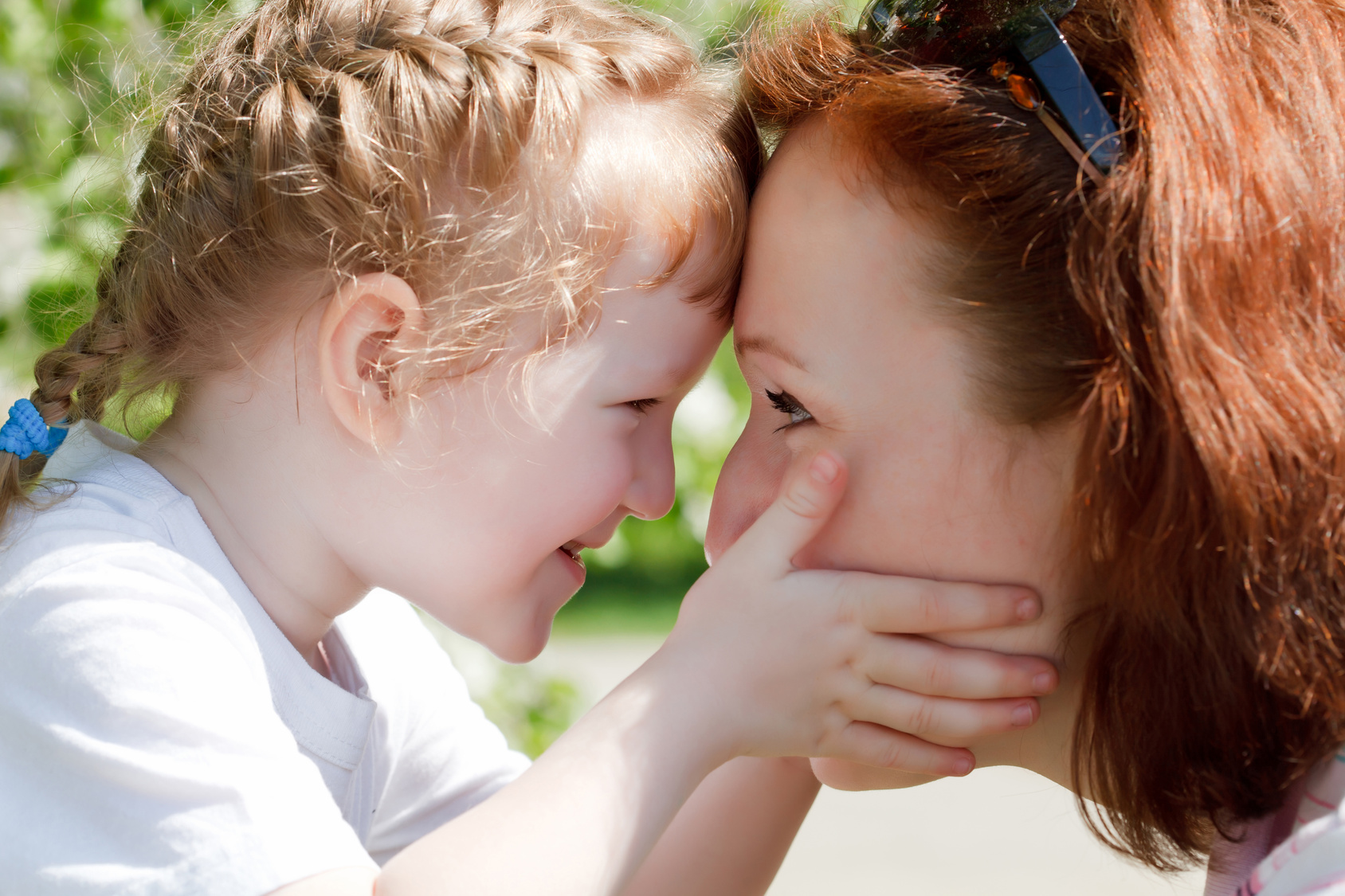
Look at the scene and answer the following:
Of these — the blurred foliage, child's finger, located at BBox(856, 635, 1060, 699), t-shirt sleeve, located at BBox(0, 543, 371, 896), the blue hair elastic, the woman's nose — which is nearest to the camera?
t-shirt sleeve, located at BBox(0, 543, 371, 896)

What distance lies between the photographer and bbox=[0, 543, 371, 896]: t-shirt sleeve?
129 centimetres

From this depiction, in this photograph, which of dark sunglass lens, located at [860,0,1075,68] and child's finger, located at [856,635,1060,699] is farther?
child's finger, located at [856,635,1060,699]

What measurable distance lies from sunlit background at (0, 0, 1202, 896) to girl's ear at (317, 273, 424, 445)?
579 mm

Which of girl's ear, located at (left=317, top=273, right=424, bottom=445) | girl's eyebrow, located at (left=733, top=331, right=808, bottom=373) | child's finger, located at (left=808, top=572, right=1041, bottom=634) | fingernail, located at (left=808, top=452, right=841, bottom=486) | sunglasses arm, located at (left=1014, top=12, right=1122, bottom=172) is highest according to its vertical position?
girl's ear, located at (left=317, top=273, right=424, bottom=445)

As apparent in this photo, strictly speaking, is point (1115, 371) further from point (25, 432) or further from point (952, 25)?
point (25, 432)

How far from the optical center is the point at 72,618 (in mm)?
1368

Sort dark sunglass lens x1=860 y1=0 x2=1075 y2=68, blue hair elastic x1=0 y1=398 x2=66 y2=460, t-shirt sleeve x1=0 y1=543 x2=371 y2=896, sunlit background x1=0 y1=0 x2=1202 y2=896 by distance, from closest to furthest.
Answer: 1. t-shirt sleeve x1=0 y1=543 x2=371 y2=896
2. dark sunglass lens x1=860 y1=0 x2=1075 y2=68
3. blue hair elastic x1=0 y1=398 x2=66 y2=460
4. sunlit background x1=0 y1=0 x2=1202 y2=896

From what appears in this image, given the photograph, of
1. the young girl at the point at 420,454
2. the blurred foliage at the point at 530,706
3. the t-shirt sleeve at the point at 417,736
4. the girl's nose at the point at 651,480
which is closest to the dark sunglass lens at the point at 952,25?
the young girl at the point at 420,454

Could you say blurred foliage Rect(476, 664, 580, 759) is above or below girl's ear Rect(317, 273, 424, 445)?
below

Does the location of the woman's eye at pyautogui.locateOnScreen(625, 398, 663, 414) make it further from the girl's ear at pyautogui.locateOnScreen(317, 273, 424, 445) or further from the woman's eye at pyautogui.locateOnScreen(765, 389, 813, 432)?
the girl's ear at pyautogui.locateOnScreen(317, 273, 424, 445)

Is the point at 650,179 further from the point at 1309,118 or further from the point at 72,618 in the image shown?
the point at 72,618

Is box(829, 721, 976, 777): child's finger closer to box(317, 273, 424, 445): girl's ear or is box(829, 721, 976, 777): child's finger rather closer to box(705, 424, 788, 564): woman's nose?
box(705, 424, 788, 564): woman's nose

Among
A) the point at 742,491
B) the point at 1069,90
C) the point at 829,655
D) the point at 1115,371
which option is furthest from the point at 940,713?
the point at 1069,90

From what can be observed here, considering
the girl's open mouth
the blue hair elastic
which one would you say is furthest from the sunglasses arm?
the blue hair elastic
